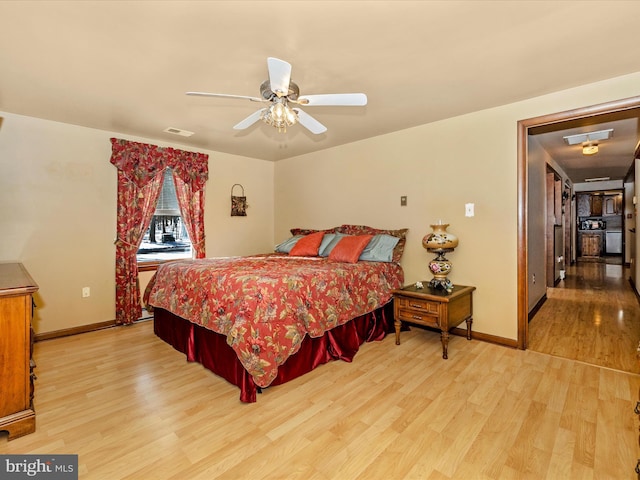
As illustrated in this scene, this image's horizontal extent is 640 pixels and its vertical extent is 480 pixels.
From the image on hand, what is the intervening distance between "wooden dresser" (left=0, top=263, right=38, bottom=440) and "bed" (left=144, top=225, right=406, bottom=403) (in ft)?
3.30

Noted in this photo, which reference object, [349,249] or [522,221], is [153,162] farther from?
[522,221]

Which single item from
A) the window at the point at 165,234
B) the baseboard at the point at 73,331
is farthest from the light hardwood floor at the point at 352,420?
the window at the point at 165,234

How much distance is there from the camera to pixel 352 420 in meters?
1.92

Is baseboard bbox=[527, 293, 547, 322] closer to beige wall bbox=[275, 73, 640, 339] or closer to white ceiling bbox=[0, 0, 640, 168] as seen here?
beige wall bbox=[275, 73, 640, 339]

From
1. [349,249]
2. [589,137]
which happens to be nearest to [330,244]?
[349,249]

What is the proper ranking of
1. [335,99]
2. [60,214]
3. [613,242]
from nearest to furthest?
[335,99] → [60,214] → [613,242]

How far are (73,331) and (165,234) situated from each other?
150 cm

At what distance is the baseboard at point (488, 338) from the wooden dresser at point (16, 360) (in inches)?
135

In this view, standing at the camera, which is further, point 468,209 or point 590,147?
point 590,147

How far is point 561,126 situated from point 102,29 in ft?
11.6

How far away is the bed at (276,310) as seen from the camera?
6.99 ft

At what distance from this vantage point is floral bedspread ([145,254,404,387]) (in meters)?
2.11

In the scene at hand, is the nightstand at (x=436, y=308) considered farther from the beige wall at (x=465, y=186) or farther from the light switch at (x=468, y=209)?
the light switch at (x=468, y=209)

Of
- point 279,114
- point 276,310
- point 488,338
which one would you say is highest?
point 279,114
